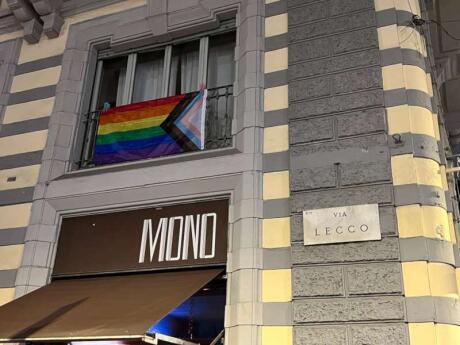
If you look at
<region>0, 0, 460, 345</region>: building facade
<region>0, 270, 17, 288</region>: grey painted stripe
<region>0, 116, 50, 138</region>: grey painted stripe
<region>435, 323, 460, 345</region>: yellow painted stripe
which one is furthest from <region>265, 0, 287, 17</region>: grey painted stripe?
<region>0, 270, 17, 288</region>: grey painted stripe

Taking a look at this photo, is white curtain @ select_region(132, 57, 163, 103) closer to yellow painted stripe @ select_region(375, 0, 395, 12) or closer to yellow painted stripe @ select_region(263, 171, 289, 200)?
yellow painted stripe @ select_region(263, 171, 289, 200)

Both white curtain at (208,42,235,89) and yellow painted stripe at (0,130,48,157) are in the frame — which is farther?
yellow painted stripe at (0,130,48,157)

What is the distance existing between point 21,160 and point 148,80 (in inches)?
89.0

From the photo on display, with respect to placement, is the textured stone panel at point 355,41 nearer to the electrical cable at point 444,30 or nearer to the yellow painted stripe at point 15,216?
the electrical cable at point 444,30

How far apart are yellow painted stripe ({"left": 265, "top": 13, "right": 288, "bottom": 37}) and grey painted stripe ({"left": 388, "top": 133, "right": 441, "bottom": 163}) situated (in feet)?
7.55

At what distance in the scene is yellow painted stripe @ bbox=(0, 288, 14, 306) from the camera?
6728 mm

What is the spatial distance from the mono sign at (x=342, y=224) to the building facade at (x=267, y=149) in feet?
0.20

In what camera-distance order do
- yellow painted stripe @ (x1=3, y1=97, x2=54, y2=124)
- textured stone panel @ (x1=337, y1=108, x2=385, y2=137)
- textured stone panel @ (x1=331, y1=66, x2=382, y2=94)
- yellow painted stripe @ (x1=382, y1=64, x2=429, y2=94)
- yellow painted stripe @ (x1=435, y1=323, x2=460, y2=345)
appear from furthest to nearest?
1. yellow painted stripe @ (x1=3, y1=97, x2=54, y2=124)
2. textured stone panel @ (x1=331, y1=66, x2=382, y2=94)
3. yellow painted stripe @ (x1=382, y1=64, x2=429, y2=94)
4. textured stone panel @ (x1=337, y1=108, x2=385, y2=137)
5. yellow painted stripe @ (x1=435, y1=323, x2=460, y2=345)

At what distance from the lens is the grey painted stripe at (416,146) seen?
5.59 meters

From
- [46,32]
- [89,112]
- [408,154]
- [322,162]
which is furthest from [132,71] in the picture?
[408,154]

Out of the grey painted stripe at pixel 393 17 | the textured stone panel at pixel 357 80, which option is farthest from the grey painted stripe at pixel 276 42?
the grey painted stripe at pixel 393 17

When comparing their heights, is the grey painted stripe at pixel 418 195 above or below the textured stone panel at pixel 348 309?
above

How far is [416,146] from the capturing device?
5.62 meters

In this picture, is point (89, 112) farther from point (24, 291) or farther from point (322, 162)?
point (322, 162)
